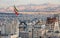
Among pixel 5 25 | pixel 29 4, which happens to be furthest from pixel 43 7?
pixel 5 25

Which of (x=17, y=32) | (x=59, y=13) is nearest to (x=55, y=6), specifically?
(x=59, y=13)

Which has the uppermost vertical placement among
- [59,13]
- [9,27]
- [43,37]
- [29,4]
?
[29,4]

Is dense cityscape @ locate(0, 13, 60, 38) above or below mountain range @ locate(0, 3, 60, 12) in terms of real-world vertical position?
below

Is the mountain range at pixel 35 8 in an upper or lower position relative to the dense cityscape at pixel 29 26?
upper

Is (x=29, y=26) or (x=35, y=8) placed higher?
(x=35, y=8)

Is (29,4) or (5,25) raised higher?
(29,4)

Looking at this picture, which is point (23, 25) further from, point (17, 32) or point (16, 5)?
point (16, 5)

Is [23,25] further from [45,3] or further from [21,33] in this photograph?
[45,3]
